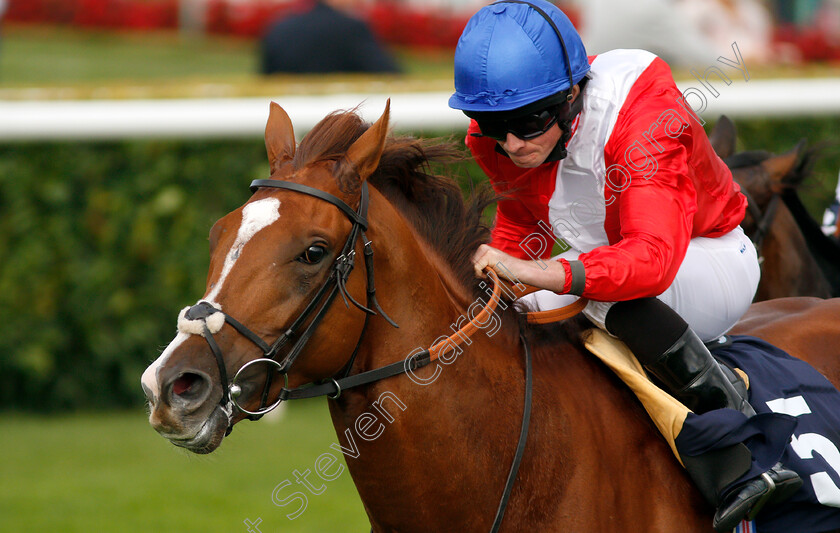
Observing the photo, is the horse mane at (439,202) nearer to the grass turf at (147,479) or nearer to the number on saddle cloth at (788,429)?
the number on saddle cloth at (788,429)

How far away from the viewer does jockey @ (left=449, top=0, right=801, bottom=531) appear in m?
2.46

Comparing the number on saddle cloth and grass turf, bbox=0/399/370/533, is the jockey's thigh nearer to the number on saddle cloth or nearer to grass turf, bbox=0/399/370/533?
the number on saddle cloth

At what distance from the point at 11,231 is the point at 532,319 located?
510 cm

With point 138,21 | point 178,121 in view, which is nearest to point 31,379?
point 178,121

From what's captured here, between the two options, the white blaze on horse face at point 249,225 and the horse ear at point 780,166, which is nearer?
the white blaze on horse face at point 249,225

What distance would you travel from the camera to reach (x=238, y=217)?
2.28 metres

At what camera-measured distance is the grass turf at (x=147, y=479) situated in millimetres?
5227

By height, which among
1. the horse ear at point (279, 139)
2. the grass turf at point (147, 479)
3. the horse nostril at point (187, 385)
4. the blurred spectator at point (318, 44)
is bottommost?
the grass turf at point (147, 479)

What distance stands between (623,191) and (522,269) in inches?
13.4

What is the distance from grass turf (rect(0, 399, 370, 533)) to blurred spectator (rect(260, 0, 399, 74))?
10.2 feet

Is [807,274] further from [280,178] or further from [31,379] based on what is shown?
[31,379]

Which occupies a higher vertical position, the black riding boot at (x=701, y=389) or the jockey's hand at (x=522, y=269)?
the jockey's hand at (x=522, y=269)

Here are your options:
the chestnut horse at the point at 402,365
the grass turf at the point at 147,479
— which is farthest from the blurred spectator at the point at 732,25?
the chestnut horse at the point at 402,365

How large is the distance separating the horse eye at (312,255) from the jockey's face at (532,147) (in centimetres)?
65
